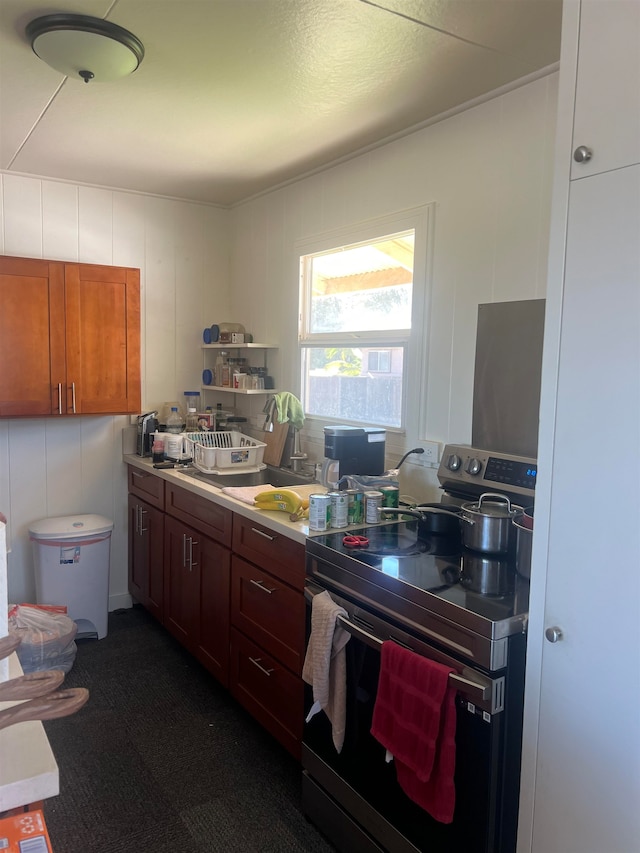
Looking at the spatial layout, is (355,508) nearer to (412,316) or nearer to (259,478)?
(412,316)

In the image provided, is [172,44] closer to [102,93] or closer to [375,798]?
[102,93]

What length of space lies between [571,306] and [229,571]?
182 centimetres

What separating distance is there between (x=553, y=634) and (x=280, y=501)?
47.3 inches

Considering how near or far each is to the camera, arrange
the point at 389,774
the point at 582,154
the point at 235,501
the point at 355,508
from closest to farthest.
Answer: the point at 582,154 → the point at 389,774 → the point at 355,508 → the point at 235,501

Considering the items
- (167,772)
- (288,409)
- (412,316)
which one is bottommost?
(167,772)

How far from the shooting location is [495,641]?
138 centimetres

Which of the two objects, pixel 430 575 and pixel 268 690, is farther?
pixel 268 690

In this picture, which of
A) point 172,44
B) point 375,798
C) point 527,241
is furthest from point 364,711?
point 172,44

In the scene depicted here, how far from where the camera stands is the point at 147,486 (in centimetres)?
342

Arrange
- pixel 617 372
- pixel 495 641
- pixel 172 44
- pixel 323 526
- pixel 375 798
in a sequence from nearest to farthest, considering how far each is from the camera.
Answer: pixel 617 372 < pixel 495 641 < pixel 375 798 < pixel 172 44 < pixel 323 526

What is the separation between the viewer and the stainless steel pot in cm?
180

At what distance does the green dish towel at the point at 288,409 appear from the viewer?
122 inches

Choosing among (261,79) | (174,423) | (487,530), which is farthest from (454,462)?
(174,423)

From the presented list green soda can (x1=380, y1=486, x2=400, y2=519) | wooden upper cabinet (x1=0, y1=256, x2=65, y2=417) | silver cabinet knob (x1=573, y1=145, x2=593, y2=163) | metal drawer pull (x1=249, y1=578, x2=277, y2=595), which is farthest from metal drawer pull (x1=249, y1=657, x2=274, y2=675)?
silver cabinet knob (x1=573, y1=145, x2=593, y2=163)
